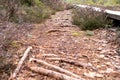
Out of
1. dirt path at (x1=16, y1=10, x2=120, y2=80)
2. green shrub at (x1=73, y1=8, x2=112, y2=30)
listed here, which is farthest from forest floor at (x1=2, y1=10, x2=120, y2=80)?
green shrub at (x1=73, y1=8, x2=112, y2=30)

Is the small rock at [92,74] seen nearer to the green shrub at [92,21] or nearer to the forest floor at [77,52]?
the forest floor at [77,52]

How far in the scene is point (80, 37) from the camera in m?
5.63

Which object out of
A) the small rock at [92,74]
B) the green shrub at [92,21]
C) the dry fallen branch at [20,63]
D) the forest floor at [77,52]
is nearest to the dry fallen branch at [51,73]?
the forest floor at [77,52]

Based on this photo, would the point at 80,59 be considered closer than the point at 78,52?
Yes

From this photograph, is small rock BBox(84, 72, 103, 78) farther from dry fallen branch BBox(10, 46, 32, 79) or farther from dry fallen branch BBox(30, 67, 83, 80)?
dry fallen branch BBox(10, 46, 32, 79)

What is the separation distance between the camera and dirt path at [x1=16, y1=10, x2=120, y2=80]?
3494mm

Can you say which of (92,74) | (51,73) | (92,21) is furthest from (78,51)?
(92,21)

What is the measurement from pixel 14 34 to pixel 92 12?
125 inches

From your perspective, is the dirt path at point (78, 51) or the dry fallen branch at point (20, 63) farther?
the dirt path at point (78, 51)

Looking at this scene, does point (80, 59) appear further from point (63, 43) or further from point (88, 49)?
point (63, 43)

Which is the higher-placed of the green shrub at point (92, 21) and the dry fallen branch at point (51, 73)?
the dry fallen branch at point (51, 73)

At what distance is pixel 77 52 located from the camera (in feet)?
14.6

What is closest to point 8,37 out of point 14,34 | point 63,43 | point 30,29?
point 14,34

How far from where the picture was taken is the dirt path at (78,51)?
3494mm
